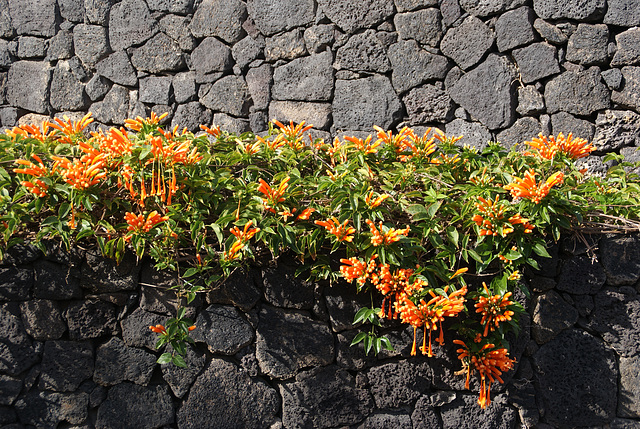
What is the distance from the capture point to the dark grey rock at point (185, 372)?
6.50 ft

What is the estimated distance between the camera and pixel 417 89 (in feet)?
11.3

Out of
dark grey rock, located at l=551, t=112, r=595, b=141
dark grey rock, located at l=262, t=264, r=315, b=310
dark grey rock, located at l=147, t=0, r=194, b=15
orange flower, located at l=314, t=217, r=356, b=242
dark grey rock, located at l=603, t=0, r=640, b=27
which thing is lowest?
dark grey rock, located at l=262, t=264, r=315, b=310

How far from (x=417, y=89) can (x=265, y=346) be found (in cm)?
229

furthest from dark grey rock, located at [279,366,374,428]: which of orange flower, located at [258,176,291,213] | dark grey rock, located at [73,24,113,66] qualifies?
dark grey rock, located at [73,24,113,66]

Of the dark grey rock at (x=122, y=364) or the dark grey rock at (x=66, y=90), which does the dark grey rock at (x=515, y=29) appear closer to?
the dark grey rock at (x=122, y=364)

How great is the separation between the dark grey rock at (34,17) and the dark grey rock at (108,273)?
3.13 meters

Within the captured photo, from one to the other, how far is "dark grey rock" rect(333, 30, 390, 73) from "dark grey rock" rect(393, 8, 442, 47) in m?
0.19

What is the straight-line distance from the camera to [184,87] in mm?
3852

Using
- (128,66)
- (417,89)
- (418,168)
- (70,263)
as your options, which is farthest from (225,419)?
(128,66)

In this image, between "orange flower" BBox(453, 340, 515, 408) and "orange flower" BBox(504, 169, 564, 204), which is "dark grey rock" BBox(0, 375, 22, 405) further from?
"orange flower" BBox(504, 169, 564, 204)

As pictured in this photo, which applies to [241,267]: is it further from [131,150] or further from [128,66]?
[128,66]

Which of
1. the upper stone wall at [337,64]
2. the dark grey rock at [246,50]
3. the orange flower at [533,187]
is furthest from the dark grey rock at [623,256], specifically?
the dark grey rock at [246,50]

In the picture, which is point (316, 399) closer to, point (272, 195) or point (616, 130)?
point (272, 195)

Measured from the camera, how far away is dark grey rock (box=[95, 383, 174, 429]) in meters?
1.99
